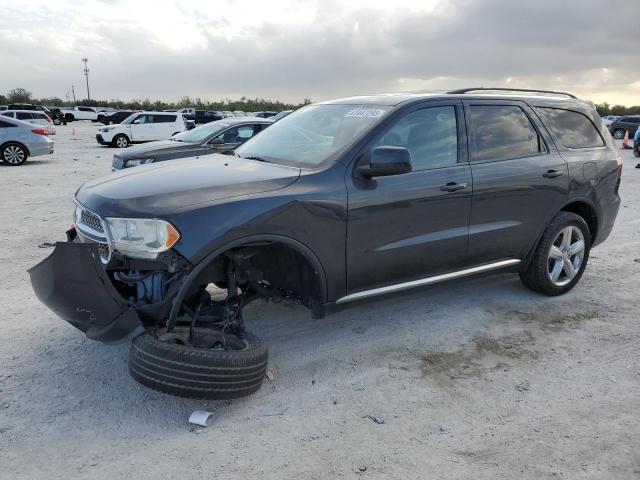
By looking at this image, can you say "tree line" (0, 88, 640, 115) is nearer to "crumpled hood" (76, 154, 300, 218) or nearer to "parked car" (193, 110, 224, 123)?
"parked car" (193, 110, 224, 123)

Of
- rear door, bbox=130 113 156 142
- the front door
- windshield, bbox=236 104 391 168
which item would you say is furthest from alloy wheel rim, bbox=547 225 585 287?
rear door, bbox=130 113 156 142

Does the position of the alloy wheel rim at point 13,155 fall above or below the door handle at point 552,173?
below

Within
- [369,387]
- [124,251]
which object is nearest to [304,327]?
[369,387]

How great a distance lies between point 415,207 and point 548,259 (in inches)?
69.1

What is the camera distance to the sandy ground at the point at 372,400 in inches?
107

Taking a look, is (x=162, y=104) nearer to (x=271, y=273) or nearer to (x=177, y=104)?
(x=177, y=104)

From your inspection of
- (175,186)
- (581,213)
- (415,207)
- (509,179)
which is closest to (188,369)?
(175,186)

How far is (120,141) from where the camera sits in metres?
23.8

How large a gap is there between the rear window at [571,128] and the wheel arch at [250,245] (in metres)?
2.69

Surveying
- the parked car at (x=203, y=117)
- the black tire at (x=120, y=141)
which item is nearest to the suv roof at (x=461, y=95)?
the black tire at (x=120, y=141)

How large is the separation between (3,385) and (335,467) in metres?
2.17

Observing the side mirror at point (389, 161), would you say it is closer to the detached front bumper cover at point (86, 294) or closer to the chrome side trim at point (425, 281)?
the chrome side trim at point (425, 281)

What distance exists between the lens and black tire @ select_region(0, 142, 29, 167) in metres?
15.7

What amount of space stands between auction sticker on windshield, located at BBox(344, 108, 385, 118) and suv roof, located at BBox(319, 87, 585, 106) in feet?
0.36
